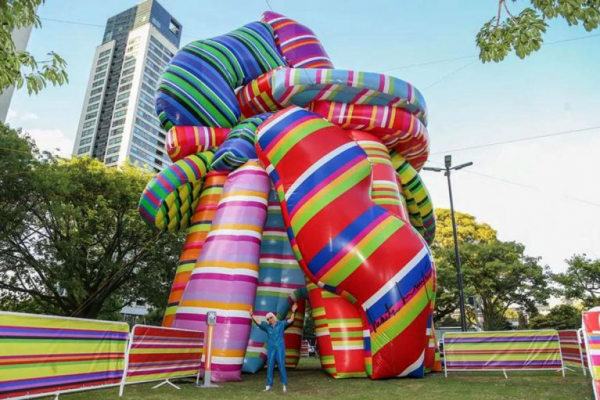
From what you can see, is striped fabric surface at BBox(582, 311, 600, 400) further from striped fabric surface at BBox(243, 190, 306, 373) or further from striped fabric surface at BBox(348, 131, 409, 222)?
striped fabric surface at BBox(243, 190, 306, 373)

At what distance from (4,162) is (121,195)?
4.50m

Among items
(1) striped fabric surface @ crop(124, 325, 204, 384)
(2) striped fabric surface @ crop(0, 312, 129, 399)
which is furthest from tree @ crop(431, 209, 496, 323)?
(2) striped fabric surface @ crop(0, 312, 129, 399)

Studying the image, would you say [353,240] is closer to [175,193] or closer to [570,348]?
[175,193]

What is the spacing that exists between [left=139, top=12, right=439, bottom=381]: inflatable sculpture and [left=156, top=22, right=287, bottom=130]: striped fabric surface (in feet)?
0.10

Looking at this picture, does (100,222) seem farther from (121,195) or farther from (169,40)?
(169,40)

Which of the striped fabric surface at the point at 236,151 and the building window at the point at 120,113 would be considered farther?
the building window at the point at 120,113

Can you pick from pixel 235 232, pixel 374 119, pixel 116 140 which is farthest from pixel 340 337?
pixel 116 140

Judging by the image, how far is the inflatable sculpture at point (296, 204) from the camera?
8633 mm

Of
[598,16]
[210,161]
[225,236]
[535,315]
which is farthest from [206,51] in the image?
[535,315]

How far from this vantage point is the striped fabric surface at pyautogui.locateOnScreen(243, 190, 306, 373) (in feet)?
33.2

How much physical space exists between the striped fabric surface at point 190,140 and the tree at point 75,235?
21.9 feet

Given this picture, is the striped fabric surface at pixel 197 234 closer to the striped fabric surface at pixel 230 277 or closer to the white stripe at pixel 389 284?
the striped fabric surface at pixel 230 277

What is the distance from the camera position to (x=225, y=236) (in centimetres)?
954

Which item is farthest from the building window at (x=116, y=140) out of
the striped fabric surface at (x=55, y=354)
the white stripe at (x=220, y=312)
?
the striped fabric surface at (x=55, y=354)
